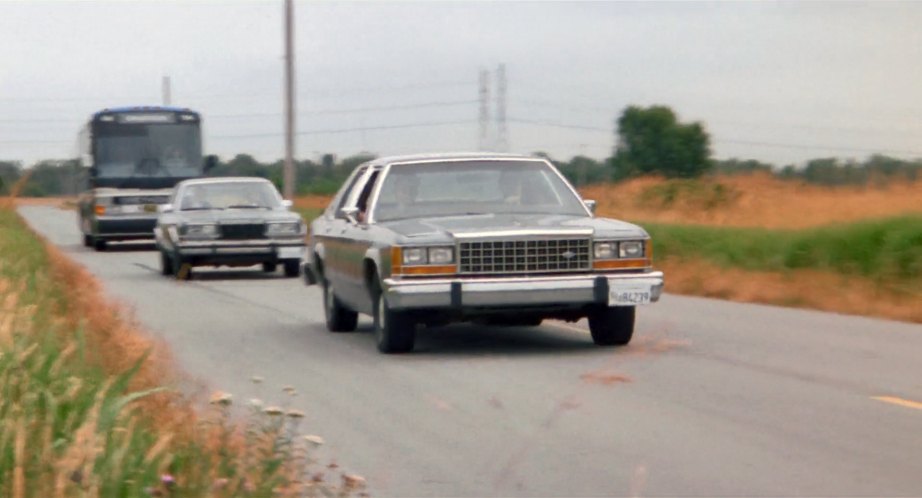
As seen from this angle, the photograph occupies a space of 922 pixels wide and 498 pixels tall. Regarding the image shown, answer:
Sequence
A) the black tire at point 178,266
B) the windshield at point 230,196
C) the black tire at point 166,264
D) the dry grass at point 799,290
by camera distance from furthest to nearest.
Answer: the black tire at point 166,264 < the windshield at point 230,196 < the black tire at point 178,266 < the dry grass at point 799,290

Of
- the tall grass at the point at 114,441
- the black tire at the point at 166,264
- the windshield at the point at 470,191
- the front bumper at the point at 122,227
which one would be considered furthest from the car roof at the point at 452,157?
the front bumper at the point at 122,227

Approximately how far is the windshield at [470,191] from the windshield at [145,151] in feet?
76.9

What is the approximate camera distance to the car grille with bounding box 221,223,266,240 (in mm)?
24250

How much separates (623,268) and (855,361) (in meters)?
1.75

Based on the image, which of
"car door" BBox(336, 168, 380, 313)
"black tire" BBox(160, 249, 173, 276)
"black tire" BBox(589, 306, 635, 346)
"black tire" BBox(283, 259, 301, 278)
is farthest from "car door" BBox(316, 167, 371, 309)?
"black tire" BBox(160, 249, 173, 276)

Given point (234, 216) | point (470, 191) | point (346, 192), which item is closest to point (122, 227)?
point (234, 216)

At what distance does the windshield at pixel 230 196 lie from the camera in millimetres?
25125

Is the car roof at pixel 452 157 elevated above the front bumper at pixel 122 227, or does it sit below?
above

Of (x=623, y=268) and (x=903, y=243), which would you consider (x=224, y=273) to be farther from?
(x=623, y=268)

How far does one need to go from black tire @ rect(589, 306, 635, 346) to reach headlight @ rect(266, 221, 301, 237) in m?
11.4

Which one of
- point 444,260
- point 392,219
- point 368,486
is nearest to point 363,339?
point 392,219

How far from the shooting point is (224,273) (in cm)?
2677

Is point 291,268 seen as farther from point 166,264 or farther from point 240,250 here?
point 166,264

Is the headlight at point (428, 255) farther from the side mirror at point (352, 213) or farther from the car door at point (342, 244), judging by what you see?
the side mirror at point (352, 213)
